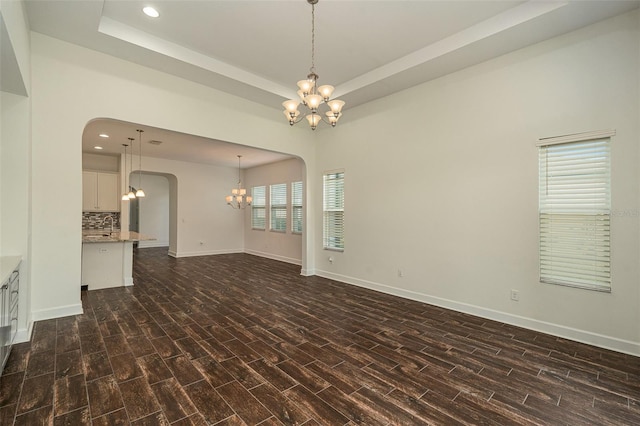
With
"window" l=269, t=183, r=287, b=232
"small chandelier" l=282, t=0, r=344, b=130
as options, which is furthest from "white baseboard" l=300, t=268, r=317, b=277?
"small chandelier" l=282, t=0, r=344, b=130

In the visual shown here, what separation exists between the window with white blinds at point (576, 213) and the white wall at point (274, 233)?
16.9 ft

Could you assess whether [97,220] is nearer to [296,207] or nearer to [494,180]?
[296,207]

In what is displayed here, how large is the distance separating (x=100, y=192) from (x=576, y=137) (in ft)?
32.5

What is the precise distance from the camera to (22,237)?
9.67ft

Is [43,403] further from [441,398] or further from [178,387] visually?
[441,398]

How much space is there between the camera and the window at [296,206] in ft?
25.7

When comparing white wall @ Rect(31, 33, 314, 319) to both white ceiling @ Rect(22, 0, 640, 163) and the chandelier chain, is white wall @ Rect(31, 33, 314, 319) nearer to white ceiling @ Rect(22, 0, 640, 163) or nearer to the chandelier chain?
white ceiling @ Rect(22, 0, 640, 163)

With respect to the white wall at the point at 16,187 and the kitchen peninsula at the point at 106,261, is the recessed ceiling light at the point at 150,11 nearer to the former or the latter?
the white wall at the point at 16,187

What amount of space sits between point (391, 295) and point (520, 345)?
2.00 metres

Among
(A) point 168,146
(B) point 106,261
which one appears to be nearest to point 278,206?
(A) point 168,146

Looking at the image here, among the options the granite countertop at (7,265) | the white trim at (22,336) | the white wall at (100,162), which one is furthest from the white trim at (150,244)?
the granite countertop at (7,265)

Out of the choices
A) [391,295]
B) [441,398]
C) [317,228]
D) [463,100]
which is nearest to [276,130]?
[317,228]

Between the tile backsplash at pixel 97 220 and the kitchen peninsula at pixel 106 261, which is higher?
the tile backsplash at pixel 97 220

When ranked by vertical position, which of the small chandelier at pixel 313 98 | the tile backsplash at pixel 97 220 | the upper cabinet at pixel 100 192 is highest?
the small chandelier at pixel 313 98
